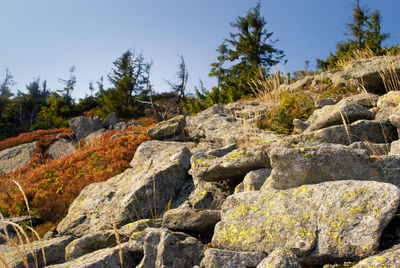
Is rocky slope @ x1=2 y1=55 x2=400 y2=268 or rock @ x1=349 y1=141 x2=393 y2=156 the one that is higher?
rock @ x1=349 y1=141 x2=393 y2=156

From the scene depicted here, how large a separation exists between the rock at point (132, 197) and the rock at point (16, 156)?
44.6 feet

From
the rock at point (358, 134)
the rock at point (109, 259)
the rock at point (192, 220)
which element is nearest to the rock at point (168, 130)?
the rock at point (358, 134)

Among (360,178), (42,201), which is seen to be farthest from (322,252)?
(42,201)

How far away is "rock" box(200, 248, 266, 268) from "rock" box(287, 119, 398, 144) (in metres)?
2.60

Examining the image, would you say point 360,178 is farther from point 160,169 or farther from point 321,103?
point 321,103

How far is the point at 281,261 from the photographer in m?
2.48

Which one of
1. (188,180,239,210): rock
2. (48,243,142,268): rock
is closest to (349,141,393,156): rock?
→ (188,180,239,210): rock

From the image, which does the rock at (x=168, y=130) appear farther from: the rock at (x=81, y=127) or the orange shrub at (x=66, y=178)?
the rock at (x=81, y=127)

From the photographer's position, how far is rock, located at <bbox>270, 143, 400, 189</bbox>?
3383 mm

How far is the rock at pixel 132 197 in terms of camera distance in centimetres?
619

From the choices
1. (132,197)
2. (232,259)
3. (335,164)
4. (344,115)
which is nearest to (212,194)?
(132,197)

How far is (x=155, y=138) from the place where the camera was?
1253 cm

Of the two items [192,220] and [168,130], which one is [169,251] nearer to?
[192,220]

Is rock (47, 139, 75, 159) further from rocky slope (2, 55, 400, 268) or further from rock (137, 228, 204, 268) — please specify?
rock (137, 228, 204, 268)
